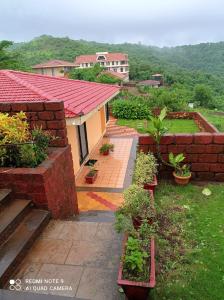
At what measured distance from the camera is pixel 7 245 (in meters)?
3.95

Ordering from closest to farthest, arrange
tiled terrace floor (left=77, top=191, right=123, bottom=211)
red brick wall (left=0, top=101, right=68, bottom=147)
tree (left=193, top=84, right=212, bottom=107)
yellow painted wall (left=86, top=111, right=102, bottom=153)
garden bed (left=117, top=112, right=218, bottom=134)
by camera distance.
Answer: red brick wall (left=0, top=101, right=68, bottom=147) → tiled terrace floor (left=77, top=191, right=123, bottom=211) → yellow painted wall (left=86, top=111, right=102, bottom=153) → garden bed (left=117, top=112, right=218, bottom=134) → tree (left=193, top=84, right=212, bottom=107)

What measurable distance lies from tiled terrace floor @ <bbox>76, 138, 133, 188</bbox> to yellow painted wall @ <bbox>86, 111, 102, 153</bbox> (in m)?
0.46

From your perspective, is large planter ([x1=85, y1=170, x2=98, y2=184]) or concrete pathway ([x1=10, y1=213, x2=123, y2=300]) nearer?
concrete pathway ([x1=10, y1=213, x2=123, y2=300])

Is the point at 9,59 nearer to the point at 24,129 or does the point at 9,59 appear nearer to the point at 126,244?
the point at 24,129

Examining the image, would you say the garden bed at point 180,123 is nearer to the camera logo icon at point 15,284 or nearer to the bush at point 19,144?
the bush at point 19,144

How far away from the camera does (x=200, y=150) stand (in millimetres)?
7941

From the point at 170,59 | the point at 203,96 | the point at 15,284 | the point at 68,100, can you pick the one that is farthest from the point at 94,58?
the point at 15,284

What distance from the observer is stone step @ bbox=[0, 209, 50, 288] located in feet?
11.6

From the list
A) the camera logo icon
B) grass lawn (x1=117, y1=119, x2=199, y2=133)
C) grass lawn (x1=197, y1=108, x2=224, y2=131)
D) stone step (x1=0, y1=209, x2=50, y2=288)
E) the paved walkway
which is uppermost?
stone step (x1=0, y1=209, x2=50, y2=288)

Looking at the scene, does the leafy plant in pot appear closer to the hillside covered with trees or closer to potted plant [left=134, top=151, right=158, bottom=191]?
potted plant [left=134, top=151, right=158, bottom=191]

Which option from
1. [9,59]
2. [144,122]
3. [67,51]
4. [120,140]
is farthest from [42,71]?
[120,140]

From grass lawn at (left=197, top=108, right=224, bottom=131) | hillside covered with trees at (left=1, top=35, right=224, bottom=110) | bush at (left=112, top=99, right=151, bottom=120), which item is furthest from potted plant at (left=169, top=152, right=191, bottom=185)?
hillside covered with trees at (left=1, top=35, right=224, bottom=110)

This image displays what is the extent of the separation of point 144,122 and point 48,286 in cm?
1682

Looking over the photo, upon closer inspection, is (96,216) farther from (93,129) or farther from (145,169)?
(93,129)
